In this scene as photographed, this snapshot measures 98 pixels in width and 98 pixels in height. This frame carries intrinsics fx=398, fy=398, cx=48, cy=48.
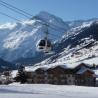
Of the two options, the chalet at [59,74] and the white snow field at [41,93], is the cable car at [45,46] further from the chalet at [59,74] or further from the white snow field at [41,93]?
the chalet at [59,74]

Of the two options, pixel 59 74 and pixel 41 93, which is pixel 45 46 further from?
pixel 59 74

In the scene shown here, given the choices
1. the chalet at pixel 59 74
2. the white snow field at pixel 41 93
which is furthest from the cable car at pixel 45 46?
the chalet at pixel 59 74

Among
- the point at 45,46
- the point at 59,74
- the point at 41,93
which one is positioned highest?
the point at 59,74

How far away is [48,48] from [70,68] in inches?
3323

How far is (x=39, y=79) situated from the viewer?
111688 mm

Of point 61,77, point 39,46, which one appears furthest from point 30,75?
point 39,46

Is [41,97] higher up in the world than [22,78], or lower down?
lower down

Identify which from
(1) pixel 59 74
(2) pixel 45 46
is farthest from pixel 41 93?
(1) pixel 59 74

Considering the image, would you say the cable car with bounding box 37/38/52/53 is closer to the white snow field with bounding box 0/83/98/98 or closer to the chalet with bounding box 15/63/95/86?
the white snow field with bounding box 0/83/98/98

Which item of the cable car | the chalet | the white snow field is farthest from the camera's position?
the chalet

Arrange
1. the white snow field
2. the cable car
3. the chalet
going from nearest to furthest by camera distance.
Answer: the white snow field < the cable car < the chalet

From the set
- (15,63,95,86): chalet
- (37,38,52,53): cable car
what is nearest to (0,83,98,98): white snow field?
(37,38,52,53): cable car

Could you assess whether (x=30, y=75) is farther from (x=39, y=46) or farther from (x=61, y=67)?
(x=39, y=46)

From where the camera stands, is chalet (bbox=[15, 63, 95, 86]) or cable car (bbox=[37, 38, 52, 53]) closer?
cable car (bbox=[37, 38, 52, 53])
